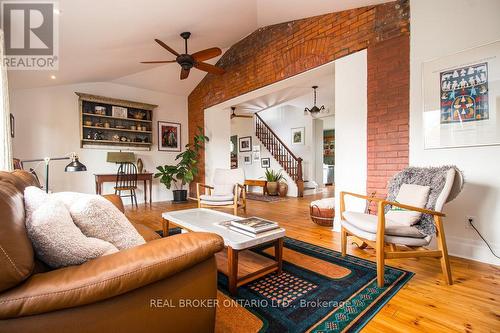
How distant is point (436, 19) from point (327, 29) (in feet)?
4.07

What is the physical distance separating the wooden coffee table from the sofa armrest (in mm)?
640

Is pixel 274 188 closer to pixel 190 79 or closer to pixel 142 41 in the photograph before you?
pixel 190 79

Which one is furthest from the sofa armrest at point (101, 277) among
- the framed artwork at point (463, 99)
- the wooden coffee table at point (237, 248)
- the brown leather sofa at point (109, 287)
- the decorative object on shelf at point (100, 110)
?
the decorative object on shelf at point (100, 110)

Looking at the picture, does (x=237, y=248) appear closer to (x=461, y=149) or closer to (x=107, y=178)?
(x=461, y=149)

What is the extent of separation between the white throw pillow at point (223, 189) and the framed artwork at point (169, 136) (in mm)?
2481

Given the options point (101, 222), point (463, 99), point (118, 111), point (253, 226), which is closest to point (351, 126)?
point (463, 99)

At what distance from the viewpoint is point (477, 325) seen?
1.30m

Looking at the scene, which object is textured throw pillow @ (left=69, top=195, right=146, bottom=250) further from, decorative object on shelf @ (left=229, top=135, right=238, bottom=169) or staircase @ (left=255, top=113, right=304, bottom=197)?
decorative object on shelf @ (left=229, top=135, right=238, bottom=169)

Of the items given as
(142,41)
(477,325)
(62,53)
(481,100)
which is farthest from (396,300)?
(62,53)

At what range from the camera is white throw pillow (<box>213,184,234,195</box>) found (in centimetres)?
404

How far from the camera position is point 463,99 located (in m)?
2.20

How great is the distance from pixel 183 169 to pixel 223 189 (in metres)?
1.95
